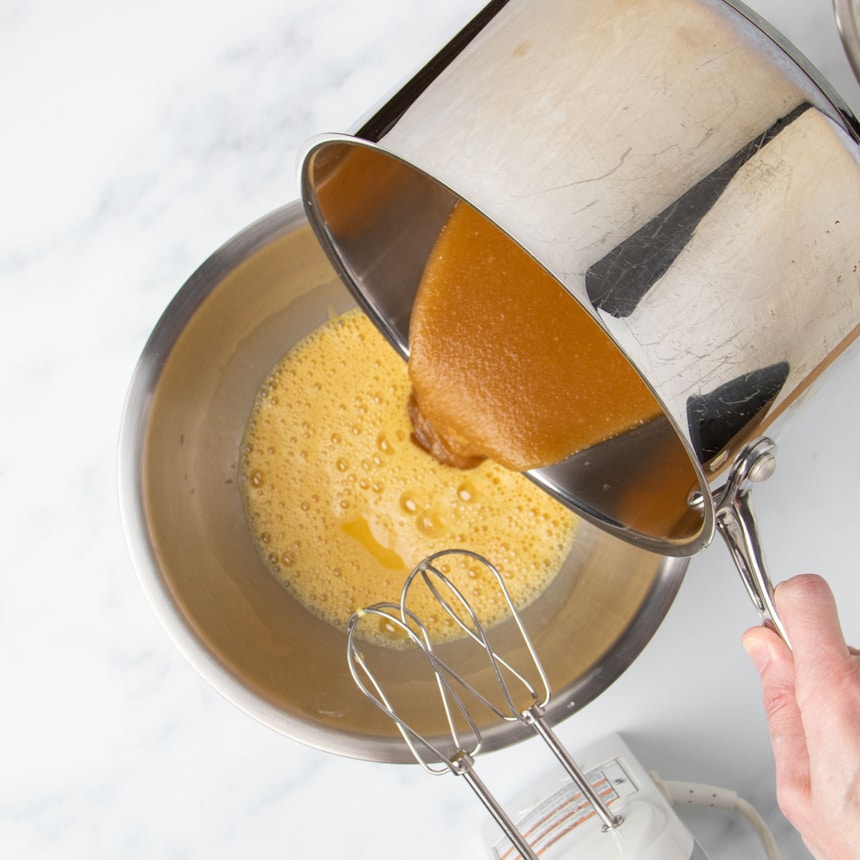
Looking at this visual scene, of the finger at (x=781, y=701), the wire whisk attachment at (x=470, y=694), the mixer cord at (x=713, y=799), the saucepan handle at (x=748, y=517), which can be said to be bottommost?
the mixer cord at (x=713, y=799)

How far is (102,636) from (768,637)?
0.52 meters

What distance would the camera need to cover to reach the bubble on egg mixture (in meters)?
0.73

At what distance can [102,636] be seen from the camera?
71 cm

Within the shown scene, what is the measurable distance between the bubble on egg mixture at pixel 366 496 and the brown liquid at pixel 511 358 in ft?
0.37

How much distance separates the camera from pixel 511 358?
58 centimetres

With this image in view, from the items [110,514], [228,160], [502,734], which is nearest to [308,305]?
[228,160]

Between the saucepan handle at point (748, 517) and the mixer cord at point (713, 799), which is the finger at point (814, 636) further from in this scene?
the mixer cord at point (713, 799)

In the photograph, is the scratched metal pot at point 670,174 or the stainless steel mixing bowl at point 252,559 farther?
the stainless steel mixing bowl at point 252,559

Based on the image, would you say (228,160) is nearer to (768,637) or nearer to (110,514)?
(110,514)

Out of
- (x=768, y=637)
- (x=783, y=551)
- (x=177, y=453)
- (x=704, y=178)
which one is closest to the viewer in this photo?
(x=704, y=178)

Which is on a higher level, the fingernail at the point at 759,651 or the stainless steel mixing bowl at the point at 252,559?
the stainless steel mixing bowl at the point at 252,559

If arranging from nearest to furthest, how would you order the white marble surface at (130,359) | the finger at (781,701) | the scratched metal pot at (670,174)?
the scratched metal pot at (670,174) → the finger at (781,701) → the white marble surface at (130,359)

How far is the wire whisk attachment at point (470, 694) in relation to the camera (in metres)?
0.54

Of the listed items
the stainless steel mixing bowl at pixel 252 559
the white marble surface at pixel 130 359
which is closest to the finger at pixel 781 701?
the stainless steel mixing bowl at pixel 252 559
